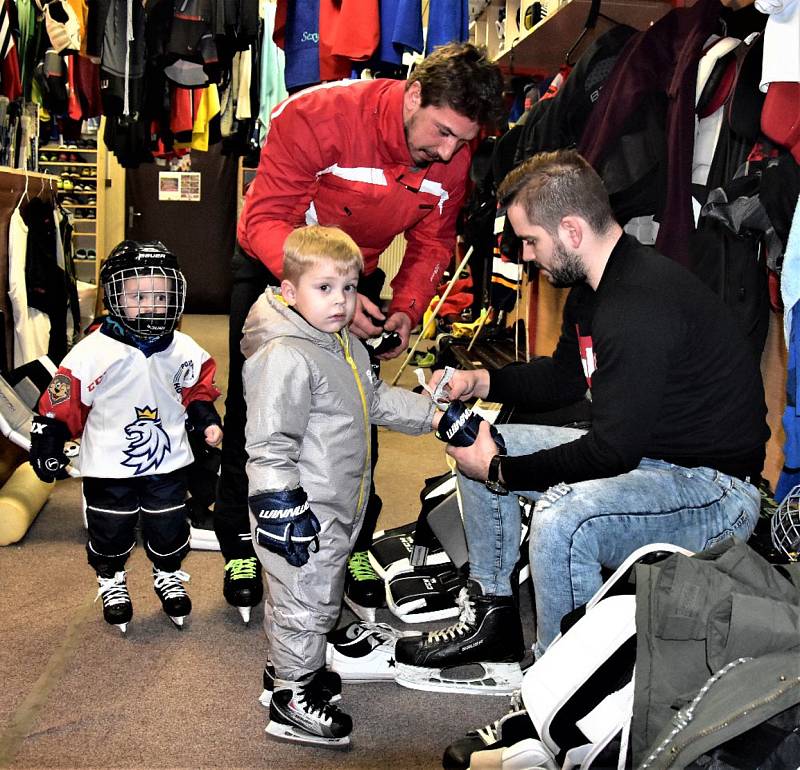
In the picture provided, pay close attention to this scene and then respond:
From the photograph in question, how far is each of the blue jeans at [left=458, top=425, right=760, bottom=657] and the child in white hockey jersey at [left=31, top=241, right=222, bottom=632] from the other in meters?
1.13

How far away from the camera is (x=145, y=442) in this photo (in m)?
2.50

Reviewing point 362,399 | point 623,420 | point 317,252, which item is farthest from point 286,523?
point 623,420

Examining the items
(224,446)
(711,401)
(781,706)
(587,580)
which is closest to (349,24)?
(224,446)

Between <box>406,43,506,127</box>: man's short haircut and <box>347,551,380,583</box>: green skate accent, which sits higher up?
<box>406,43,506,127</box>: man's short haircut

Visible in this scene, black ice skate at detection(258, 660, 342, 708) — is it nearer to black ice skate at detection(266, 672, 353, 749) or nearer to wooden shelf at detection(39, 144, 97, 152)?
black ice skate at detection(266, 672, 353, 749)

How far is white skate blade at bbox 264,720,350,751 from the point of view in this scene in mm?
1945

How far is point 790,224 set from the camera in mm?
2061

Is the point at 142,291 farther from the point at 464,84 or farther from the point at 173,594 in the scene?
the point at 464,84

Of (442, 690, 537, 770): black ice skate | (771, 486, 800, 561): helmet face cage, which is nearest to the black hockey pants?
(442, 690, 537, 770): black ice skate

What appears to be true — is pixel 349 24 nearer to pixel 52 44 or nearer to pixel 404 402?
pixel 404 402

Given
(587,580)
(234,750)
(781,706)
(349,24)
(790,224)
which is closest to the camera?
(781,706)

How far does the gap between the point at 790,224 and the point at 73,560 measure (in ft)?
8.03

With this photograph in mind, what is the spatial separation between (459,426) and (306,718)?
0.75 m

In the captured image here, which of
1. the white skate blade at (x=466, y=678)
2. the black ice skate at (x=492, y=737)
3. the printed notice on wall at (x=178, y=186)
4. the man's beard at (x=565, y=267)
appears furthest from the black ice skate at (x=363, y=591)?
the printed notice on wall at (x=178, y=186)
